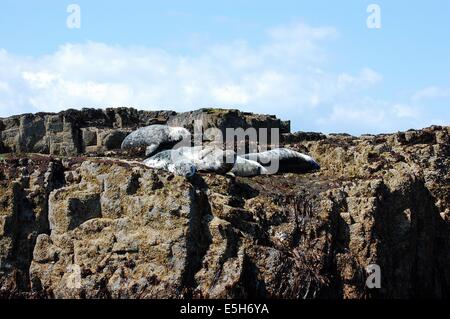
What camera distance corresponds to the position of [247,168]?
21219 millimetres

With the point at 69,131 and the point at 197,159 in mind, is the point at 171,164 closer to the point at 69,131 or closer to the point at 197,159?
the point at 197,159

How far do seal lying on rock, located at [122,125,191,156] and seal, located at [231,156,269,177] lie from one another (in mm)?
2363

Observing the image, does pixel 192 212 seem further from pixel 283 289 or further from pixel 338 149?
pixel 338 149

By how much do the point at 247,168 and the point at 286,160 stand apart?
136cm

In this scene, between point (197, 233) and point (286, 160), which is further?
point (286, 160)

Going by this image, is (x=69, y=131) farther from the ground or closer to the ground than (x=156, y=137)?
farther from the ground

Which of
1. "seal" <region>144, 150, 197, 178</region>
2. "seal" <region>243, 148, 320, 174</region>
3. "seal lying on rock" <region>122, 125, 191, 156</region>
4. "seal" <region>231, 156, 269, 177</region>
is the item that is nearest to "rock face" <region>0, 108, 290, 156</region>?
"seal lying on rock" <region>122, 125, 191, 156</region>

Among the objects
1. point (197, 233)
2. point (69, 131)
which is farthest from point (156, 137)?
point (197, 233)

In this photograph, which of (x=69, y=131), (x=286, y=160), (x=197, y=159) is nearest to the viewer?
(x=197, y=159)

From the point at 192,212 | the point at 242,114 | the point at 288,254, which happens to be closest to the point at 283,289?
the point at 288,254

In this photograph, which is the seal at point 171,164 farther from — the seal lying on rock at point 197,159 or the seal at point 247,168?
the seal at point 247,168

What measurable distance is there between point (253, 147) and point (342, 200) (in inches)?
159

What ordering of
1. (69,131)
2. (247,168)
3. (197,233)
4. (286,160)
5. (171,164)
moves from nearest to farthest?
(197,233), (171,164), (247,168), (286,160), (69,131)

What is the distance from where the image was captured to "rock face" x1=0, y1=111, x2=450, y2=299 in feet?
57.8
